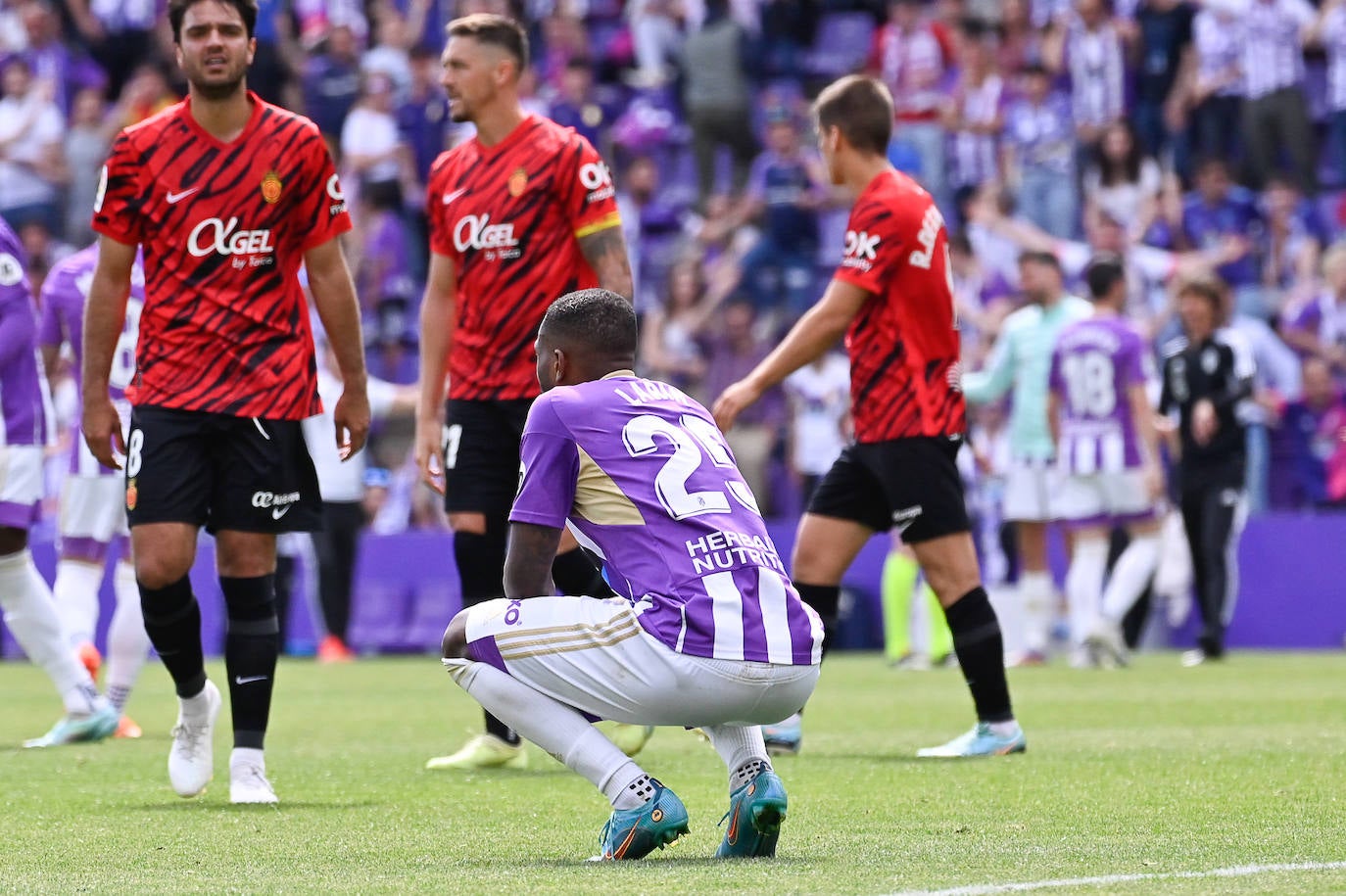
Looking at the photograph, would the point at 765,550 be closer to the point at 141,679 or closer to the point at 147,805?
the point at 147,805

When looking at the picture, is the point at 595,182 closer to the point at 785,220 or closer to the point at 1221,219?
the point at 1221,219

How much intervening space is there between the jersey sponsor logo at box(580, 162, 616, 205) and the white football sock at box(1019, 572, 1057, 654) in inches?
278

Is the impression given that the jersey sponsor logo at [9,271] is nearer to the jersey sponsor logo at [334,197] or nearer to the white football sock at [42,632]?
the white football sock at [42,632]

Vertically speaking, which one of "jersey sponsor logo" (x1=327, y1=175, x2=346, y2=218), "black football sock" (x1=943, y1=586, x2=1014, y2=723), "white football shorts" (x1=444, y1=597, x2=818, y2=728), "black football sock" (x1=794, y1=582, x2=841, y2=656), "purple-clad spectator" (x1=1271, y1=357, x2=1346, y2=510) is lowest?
"purple-clad spectator" (x1=1271, y1=357, x2=1346, y2=510)

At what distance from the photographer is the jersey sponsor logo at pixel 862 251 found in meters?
7.73

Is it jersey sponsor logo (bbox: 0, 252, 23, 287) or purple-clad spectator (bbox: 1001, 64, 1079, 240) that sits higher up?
purple-clad spectator (bbox: 1001, 64, 1079, 240)

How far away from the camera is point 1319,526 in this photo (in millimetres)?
15469

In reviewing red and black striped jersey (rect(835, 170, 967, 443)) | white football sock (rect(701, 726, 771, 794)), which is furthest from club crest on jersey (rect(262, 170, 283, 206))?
white football sock (rect(701, 726, 771, 794))

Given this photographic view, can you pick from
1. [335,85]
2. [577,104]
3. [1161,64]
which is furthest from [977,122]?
[335,85]

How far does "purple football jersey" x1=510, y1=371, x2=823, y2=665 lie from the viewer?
492 cm

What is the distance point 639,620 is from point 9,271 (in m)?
4.49

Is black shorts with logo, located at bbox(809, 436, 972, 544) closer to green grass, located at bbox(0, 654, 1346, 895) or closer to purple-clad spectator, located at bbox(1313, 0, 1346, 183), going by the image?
green grass, located at bbox(0, 654, 1346, 895)

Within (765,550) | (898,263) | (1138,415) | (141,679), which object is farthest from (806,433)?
(765,550)

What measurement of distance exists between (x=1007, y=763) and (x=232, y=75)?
3485 millimetres
